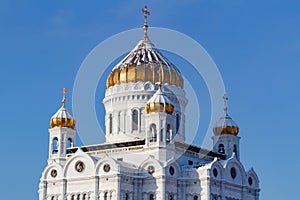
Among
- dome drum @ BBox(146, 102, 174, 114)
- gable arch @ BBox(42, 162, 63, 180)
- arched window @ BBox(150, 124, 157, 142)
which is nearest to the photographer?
dome drum @ BBox(146, 102, 174, 114)

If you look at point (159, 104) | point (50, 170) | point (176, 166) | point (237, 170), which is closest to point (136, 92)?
point (159, 104)

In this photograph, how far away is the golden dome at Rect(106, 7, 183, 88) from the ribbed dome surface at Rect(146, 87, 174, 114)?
205 inches

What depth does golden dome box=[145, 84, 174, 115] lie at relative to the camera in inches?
2807

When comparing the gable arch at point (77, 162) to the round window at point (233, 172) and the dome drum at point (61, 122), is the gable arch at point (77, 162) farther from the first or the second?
the round window at point (233, 172)

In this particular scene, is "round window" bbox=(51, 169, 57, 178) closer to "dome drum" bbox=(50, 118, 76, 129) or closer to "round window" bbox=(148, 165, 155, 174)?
"dome drum" bbox=(50, 118, 76, 129)

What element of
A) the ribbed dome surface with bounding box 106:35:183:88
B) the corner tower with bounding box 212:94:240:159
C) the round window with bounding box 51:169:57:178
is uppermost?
the ribbed dome surface with bounding box 106:35:183:88

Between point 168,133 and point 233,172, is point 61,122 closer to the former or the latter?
point 168,133

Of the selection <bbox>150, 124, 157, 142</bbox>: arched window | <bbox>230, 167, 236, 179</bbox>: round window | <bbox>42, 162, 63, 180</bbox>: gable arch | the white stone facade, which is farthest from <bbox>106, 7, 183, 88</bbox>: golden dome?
<bbox>42, 162, 63, 180</bbox>: gable arch

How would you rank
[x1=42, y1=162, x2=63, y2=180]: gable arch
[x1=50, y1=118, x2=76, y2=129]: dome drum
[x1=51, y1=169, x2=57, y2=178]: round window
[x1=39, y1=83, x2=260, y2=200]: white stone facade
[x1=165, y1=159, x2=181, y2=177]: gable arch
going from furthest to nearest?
[x1=50, y1=118, x2=76, y2=129]: dome drum → [x1=51, y1=169, x2=57, y2=178]: round window → [x1=42, y1=162, x2=63, y2=180]: gable arch → [x1=165, y1=159, x2=181, y2=177]: gable arch → [x1=39, y1=83, x2=260, y2=200]: white stone facade

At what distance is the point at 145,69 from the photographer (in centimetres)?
7731

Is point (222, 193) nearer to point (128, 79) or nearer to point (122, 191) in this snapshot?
point (122, 191)

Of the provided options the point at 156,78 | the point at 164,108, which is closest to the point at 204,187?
the point at 164,108

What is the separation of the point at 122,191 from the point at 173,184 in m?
4.25

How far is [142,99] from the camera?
251 ft
